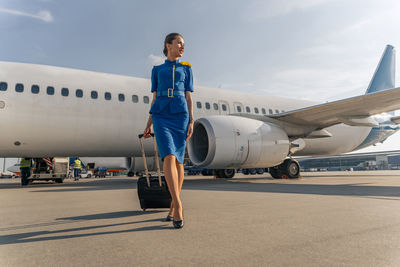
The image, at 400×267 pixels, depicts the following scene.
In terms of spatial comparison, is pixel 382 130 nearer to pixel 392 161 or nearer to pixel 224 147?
pixel 224 147

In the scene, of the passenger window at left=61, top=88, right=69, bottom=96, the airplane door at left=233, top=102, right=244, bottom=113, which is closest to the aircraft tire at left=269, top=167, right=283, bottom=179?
the airplane door at left=233, top=102, right=244, bottom=113

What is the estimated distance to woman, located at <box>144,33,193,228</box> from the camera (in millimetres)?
2420

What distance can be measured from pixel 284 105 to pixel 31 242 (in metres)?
10.9

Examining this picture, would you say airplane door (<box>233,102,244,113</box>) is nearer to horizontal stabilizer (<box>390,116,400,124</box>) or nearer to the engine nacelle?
the engine nacelle

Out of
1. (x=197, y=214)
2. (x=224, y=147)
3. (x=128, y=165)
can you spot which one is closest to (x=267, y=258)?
(x=197, y=214)

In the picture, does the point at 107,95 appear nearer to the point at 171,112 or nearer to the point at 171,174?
the point at 171,112

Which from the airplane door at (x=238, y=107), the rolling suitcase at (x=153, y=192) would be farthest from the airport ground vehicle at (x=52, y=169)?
the rolling suitcase at (x=153, y=192)

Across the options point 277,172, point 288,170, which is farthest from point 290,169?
point 277,172

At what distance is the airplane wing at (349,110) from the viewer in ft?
23.2

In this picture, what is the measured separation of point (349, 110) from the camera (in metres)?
7.76

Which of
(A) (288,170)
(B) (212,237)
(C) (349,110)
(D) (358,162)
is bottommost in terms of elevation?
(D) (358,162)

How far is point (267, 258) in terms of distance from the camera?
1395mm

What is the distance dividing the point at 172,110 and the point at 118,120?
579cm

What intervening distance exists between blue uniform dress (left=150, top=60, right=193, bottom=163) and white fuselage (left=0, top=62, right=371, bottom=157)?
557 centimetres
